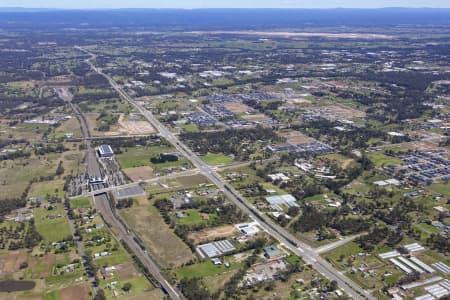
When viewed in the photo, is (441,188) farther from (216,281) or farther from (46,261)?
(46,261)

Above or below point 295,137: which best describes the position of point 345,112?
above

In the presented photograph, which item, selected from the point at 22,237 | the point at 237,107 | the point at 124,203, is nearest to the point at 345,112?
the point at 237,107

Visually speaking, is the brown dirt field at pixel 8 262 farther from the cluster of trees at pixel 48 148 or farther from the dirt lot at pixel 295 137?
the dirt lot at pixel 295 137

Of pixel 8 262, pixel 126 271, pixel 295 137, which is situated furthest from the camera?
pixel 295 137

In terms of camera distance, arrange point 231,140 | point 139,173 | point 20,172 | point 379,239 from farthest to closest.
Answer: point 231,140 < point 20,172 < point 139,173 < point 379,239

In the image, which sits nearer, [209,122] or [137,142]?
[137,142]

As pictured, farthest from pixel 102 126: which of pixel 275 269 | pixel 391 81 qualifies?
pixel 391 81

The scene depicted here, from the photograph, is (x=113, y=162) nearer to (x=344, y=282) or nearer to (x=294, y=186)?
(x=294, y=186)
